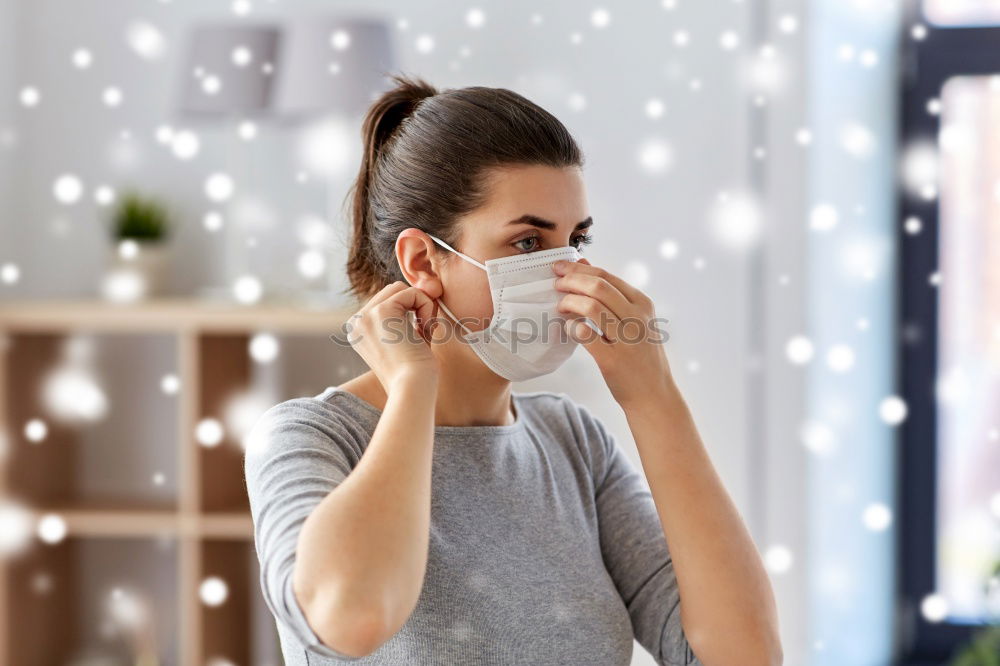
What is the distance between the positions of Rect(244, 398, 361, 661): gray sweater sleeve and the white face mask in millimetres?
204

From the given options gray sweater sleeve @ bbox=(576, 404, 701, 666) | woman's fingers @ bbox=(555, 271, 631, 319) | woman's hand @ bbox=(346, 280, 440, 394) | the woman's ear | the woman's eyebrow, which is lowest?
gray sweater sleeve @ bbox=(576, 404, 701, 666)

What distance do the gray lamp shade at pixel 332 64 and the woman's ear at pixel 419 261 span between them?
30.6 inches

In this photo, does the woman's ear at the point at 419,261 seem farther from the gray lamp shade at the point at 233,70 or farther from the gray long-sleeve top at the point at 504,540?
the gray lamp shade at the point at 233,70

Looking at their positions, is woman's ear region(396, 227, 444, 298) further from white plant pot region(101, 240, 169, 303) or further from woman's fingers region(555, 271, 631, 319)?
white plant pot region(101, 240, 169, 303)

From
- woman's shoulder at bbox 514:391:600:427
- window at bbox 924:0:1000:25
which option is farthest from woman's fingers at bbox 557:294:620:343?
window at bbox 924:0:1000:25

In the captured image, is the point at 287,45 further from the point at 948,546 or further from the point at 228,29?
the point at 948,546

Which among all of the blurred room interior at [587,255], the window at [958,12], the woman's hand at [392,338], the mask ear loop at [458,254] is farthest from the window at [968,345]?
the woman's hand at [392,338]

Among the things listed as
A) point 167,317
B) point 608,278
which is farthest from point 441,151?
point 167,317

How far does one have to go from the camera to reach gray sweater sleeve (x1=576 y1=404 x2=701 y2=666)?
45.9 inches

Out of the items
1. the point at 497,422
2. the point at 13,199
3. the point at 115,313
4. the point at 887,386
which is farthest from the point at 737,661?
the point at 13,199

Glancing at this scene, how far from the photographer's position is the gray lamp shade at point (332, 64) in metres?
1.86

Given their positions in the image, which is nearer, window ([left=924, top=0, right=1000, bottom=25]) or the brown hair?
the brown hair

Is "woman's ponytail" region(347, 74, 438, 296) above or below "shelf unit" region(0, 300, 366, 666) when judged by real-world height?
above

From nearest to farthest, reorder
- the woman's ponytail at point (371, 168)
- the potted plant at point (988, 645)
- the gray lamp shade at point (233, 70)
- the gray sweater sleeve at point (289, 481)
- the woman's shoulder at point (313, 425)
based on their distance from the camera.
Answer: the gray sweater sleeve at point (289, 481), the woman's shoulder at point (313, 425), the woman's ponytail at point (371, 168), the potted plant at point (988, 645), the gray lamp shade at point (233, 70)
